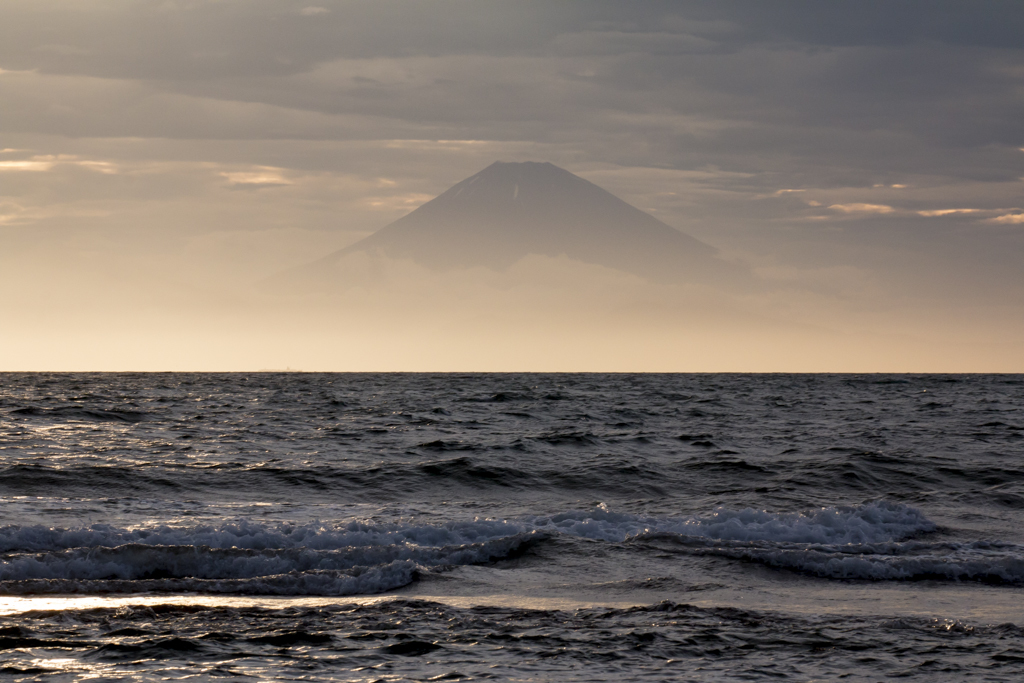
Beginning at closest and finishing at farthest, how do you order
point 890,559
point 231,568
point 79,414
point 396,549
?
point 231,568
point 890,559
point 396,549
point 79,414

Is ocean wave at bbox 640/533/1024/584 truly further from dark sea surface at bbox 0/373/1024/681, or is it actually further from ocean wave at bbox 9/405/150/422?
ocean wave at bbox 9/405/150/422

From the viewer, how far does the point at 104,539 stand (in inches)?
466

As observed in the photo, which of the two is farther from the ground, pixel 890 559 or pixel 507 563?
pixel 890 559

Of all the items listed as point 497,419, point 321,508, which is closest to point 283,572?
point 321,508

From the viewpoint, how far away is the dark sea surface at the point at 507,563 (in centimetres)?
729

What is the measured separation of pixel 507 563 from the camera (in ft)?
37.7

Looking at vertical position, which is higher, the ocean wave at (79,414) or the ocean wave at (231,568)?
the ocean wave at (79,414)

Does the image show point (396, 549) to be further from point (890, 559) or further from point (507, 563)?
point (890, 559)

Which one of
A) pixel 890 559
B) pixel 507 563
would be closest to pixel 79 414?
pixel 507 563

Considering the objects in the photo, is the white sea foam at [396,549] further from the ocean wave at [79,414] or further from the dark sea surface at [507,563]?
the ocean wave at [79,414]

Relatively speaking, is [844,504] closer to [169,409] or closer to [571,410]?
[571,410]

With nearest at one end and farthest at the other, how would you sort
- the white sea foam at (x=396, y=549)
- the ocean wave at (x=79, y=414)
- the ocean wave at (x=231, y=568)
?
the ocean wave at (x=231, y=568)
the white sea foam at (x=396, y=549)
the ocean wave at (x=79, y=414)

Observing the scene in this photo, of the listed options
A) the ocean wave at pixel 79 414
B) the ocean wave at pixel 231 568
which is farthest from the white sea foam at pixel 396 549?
the ocean wave at pixel 79 414

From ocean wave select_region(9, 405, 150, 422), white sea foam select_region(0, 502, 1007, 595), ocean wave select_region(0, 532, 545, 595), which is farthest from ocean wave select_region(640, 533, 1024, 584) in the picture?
ocean wave select_region(9, 405, 150, 422)
